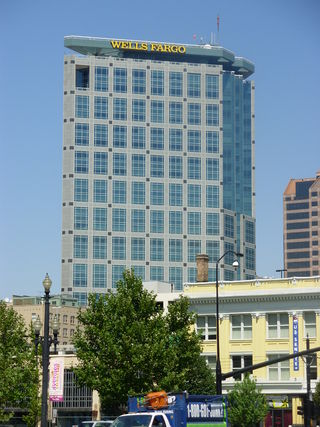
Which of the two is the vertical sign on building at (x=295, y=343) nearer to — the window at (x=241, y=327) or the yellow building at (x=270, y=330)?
the yellow building at (x=270, y=330)

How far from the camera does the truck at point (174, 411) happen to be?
1560 inches

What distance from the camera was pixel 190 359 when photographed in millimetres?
78000

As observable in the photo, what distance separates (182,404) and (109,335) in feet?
116

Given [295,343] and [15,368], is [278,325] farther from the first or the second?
[15,368]

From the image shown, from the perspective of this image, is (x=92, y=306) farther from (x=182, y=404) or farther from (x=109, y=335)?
(x=182, y=404)

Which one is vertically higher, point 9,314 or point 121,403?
point 9,314

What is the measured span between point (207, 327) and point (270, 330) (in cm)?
610

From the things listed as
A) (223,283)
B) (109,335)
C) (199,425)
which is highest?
(223,283)

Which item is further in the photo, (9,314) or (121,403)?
(9,314)

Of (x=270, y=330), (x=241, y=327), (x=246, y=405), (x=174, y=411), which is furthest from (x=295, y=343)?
(x=174, y=411)

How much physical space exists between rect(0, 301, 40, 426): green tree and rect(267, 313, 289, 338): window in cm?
2175

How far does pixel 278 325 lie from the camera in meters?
93.9

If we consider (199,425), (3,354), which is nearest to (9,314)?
(3,354)

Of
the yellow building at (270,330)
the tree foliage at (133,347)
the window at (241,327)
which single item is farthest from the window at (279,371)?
the tree foliage at (133,347)
